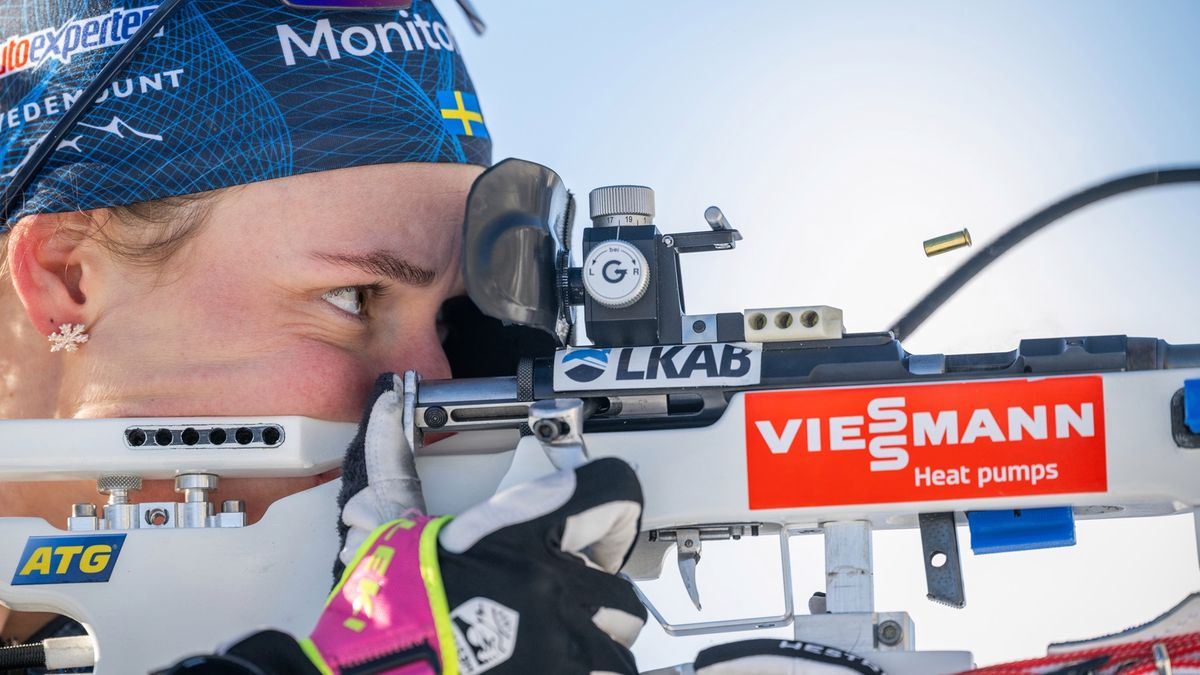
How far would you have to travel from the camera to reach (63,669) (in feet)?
6.70

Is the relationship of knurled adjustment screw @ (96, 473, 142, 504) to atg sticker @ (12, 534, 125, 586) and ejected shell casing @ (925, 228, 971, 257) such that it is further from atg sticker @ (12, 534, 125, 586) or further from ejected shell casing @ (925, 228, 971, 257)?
ejected shell casing @ (925, 228, 971, 257)

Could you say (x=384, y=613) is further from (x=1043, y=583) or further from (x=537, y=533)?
(x=1043, y=583)

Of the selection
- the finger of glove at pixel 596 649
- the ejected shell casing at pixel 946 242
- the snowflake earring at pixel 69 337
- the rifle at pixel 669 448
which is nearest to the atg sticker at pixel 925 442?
the rifle at pixel 669 448

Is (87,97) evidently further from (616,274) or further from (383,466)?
(616,274)

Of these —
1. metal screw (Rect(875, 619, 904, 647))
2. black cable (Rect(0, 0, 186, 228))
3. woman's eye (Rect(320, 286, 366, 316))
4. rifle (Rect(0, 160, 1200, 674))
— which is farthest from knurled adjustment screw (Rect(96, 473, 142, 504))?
metal screw (Rect(875, 619, 904, 647))

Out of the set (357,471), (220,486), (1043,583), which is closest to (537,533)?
(357,471)

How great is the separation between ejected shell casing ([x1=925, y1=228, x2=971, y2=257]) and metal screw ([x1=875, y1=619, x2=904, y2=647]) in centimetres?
68

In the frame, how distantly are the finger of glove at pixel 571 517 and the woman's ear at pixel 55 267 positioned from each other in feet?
3.14

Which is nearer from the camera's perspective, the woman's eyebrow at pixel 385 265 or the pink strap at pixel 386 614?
the pink strap at pixel 386 614

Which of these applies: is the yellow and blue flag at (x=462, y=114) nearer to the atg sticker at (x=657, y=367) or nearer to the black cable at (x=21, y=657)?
the atg sticker at (x=657, y=367)

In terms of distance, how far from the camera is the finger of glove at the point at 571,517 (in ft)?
→ 5.43

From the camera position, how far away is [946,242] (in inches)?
86.4

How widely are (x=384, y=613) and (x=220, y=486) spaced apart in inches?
24.1

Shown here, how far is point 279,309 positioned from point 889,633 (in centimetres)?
111
